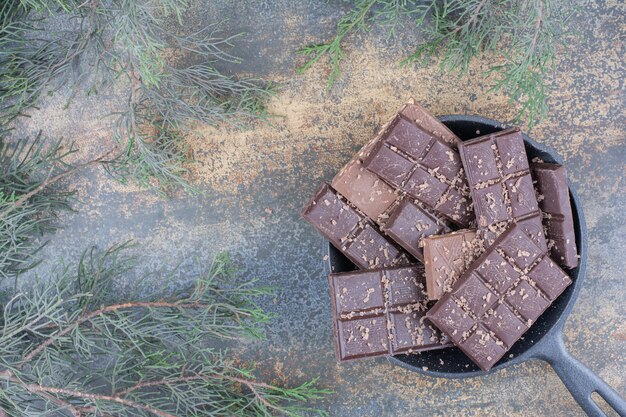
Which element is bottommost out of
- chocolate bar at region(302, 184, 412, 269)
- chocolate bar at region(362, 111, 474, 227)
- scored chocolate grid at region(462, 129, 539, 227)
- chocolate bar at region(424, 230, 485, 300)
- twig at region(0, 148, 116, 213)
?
twig at region(0, 148, 116, 213)

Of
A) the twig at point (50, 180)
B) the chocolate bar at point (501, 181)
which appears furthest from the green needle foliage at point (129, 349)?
the chocolate bar at point (501, 181)

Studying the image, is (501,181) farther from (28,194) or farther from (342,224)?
(28,194)

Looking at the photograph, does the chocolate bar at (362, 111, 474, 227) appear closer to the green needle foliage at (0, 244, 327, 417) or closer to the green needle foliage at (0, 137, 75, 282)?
the green needle foliage at (0, 244, 327, 417)

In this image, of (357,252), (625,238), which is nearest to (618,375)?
(625,238)

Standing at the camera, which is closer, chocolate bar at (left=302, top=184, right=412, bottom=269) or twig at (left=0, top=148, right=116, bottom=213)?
chocolate bar at (left=302, top=184, right=412, bottom=269)

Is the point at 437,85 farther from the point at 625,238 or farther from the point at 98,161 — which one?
the point at 98,161

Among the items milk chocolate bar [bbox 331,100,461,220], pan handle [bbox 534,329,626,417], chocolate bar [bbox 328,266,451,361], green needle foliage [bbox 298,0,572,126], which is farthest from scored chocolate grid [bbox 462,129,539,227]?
pan handle [bbox 534,329,626,417]
